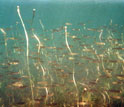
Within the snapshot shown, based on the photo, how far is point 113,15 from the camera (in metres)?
86.7

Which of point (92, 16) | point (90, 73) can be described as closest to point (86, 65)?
point (90, 73)

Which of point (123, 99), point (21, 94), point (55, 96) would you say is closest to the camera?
point (123, 99)

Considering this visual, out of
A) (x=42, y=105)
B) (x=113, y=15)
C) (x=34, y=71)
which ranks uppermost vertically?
(x=113, y=15)

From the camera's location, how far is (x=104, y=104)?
3.54 meters

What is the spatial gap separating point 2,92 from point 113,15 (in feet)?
294

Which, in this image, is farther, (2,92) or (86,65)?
(86,65)

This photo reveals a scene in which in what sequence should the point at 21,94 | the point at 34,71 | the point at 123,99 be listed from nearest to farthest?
the point at 123,99 → the point at 21,94 → the point at 34,71

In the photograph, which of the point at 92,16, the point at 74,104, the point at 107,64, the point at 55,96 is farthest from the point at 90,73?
the point at 92,16

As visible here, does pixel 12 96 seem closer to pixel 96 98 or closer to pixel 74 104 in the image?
pixel 74 104

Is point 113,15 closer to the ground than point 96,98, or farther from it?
farther from it

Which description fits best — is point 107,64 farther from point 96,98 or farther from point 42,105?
point 42,105

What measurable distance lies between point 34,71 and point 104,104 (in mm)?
4025

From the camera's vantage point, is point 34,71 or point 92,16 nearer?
point 34,71

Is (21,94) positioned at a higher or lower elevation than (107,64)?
lower
